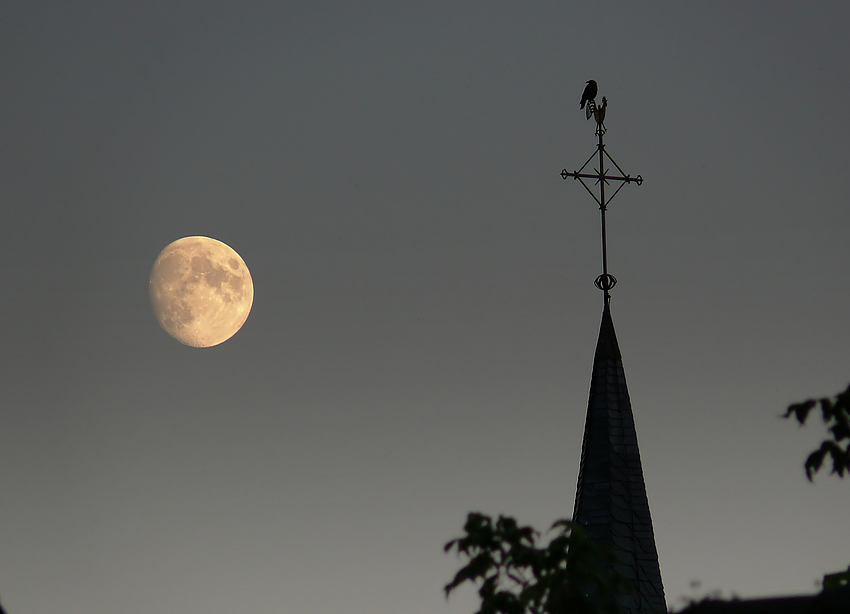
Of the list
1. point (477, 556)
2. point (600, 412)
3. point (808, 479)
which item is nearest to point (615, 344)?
point (600, 412)

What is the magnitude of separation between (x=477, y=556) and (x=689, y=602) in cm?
191

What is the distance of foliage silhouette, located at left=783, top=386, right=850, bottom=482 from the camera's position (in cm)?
926

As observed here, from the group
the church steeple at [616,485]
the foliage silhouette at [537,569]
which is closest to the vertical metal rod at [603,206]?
the church steeple at [616,485]

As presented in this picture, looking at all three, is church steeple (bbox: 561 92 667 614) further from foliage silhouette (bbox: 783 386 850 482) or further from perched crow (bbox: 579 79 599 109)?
foliage silhouette (bbox: 783 386 850 482)

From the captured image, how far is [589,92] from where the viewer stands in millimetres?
27141

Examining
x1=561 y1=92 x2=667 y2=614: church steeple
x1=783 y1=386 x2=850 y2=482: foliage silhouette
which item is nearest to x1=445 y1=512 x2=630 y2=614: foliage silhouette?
x1=783 y1=386 x2=850 y2=482: foliage silhouette

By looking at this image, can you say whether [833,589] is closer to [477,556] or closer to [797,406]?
[797,406]

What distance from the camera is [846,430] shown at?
9.36 meters

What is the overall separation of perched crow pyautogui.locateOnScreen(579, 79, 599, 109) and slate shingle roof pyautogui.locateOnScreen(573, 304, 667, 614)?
594 centimetres

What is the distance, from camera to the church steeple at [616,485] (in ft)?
67.5

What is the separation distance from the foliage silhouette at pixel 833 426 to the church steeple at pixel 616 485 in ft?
35.9

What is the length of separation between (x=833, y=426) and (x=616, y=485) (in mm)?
12434

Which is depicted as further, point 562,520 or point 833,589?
point 562,520

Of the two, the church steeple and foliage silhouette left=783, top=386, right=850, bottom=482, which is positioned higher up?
the church steeple
